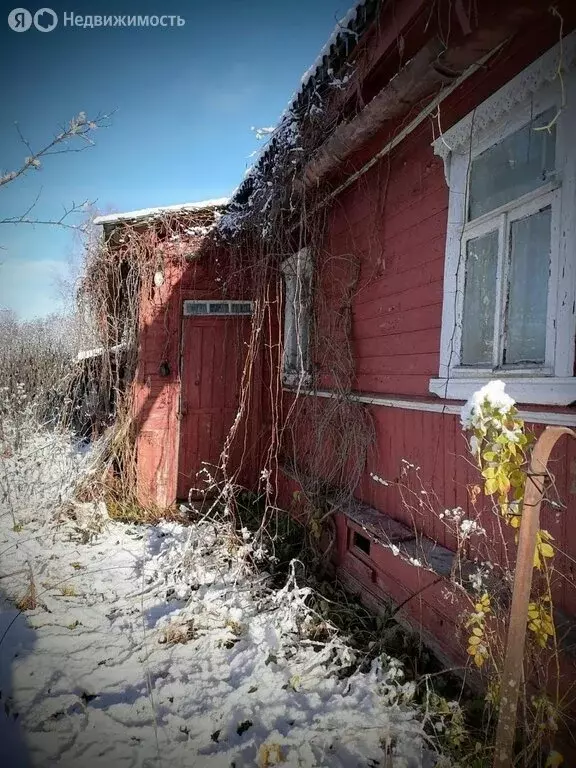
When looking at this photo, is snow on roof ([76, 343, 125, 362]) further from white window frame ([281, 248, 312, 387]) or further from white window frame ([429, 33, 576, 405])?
white window frame ([429, 33, 576, 405])

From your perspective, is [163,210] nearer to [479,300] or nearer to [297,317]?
[297,317]

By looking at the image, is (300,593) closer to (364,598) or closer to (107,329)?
(364,598)

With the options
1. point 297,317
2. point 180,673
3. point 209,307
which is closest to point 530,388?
point 180,673

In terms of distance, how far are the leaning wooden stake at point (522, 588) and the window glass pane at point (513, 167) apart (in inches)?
62.7

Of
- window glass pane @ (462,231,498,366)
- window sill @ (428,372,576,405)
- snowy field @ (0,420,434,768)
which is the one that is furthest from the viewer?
window glass pane @ (462,231,498,366)

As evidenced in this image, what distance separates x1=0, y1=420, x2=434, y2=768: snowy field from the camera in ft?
7.25

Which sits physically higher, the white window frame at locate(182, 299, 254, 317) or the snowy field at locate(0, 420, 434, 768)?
the white window frame at locate(182, 299, 254, 317)

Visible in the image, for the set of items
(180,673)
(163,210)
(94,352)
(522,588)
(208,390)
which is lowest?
(180,673)

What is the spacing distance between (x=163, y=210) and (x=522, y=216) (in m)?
4.81

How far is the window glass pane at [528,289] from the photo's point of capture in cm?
223

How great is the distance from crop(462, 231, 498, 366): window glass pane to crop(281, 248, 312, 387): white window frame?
2.04 meters

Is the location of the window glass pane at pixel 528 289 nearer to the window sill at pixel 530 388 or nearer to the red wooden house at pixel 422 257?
the red wooden house at pixel 422 257

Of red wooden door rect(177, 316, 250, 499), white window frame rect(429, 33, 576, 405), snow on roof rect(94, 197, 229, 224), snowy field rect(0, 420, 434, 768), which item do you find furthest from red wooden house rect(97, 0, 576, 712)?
red wooden door rect(177, 316, 250, 499)

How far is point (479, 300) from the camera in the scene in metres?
2.68
